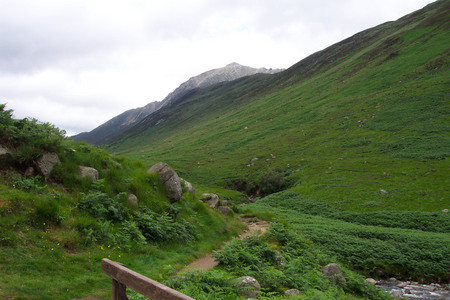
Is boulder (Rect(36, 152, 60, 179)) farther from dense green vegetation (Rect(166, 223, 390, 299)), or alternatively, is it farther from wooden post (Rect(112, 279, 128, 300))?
wooden post (Rect(112, 279, 128, 300))

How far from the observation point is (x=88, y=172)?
15.8 metres

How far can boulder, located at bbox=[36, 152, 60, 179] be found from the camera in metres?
14.2

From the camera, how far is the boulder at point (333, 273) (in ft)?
52.8

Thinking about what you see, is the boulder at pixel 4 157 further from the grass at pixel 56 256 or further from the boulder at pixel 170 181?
the boulder at pixel 170 181

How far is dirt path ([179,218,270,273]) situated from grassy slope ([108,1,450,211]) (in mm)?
16305

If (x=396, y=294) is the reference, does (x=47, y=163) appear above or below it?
above

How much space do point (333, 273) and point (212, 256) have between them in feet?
25.4

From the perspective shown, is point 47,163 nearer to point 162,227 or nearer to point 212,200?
point 162,227

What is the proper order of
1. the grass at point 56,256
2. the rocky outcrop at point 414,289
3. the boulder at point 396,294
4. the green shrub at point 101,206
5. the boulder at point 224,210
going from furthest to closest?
the boulder at point 224,210 < the rocky outcrop at point 414,289 < the boulder at point 396,294 < the green shrub at point 101,206 < the grass at point 56,256

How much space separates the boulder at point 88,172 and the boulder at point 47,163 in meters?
1.23

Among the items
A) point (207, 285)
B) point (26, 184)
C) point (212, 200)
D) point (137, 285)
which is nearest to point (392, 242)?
point (212, 200)

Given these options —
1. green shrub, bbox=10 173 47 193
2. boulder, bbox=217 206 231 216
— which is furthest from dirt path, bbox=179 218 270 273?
green shrub, bbox=10 173 47 193

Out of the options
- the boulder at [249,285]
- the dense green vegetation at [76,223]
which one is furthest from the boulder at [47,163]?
the boulder at [249,285]

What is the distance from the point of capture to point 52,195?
1330 cm
